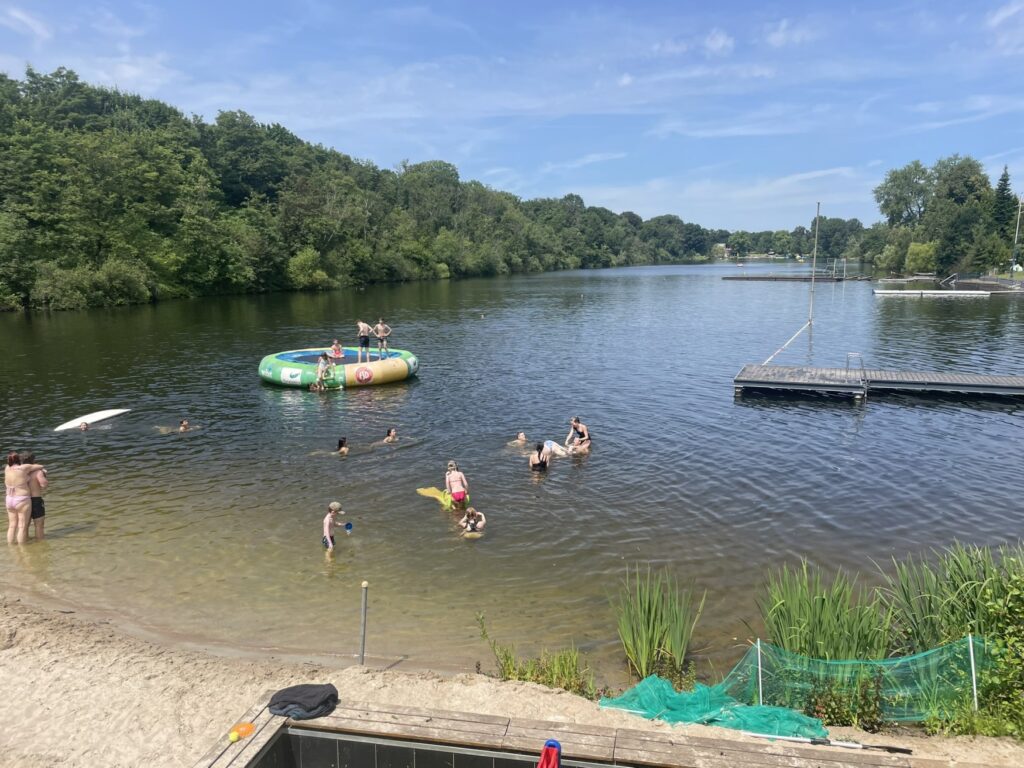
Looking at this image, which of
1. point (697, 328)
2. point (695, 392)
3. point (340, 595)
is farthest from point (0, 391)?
point (697, 328)

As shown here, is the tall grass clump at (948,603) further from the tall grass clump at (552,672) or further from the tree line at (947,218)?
the tree line at (947,218)

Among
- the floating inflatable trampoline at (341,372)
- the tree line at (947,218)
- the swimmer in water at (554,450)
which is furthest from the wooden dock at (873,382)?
the tree line at (947,218)

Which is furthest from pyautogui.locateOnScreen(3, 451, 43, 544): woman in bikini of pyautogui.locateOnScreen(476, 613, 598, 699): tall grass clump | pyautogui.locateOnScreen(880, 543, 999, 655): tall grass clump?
pyautogui.locateOnScreen(880, 543, 999, 655): tall grass clump

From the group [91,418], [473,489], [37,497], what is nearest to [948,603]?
[473,489]

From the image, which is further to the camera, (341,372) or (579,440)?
(341,372)

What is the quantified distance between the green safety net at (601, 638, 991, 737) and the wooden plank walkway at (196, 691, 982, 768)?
1616 millimetres

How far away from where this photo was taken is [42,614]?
9242 mm

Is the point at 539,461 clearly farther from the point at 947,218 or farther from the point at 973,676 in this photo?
the point at 947,218

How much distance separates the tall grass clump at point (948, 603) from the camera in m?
7.00

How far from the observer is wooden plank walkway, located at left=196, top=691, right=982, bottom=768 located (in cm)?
445

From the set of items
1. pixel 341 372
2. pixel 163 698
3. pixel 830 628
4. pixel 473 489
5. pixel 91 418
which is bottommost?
pixel 473 489

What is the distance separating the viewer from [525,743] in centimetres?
459

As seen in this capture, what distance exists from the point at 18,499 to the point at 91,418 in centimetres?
852

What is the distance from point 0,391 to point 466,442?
17390 mm
